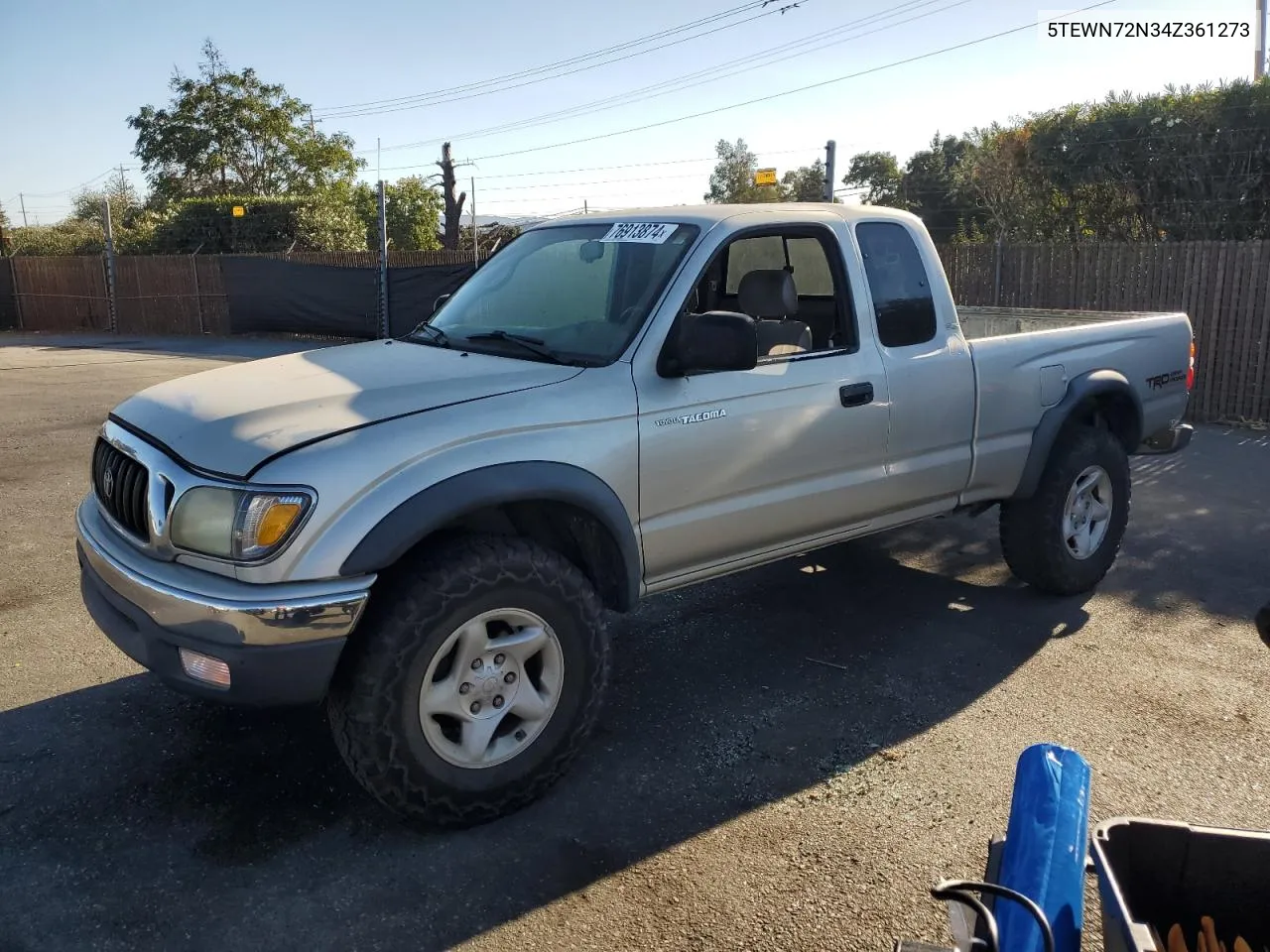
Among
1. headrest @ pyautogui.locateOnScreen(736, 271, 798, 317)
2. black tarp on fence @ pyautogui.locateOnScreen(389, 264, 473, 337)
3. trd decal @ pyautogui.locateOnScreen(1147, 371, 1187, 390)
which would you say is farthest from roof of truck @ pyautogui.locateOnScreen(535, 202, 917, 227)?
black tarp on fence @ pyautogui.locateOnScreen(389, 264, 473, 337)

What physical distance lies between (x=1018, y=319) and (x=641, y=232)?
3.47 meters

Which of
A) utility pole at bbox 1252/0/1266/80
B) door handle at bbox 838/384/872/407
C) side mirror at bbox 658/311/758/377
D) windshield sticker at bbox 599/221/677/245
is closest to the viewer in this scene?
side mirror at bbox 658/311/758/377

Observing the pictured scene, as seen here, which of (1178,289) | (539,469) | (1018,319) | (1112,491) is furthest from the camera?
(1178,289)

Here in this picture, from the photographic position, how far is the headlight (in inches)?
113

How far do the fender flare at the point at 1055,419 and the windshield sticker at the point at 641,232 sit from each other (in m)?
2.18

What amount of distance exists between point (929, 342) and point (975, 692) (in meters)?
1.52

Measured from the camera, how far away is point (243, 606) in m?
2.82

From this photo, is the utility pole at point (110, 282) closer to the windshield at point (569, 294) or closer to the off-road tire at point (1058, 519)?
the windshield at point (569, 294)

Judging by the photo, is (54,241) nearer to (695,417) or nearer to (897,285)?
(897,285)

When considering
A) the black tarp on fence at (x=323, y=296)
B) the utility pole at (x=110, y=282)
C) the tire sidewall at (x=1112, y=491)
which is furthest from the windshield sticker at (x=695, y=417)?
the utility pole at (x=110, y=282)

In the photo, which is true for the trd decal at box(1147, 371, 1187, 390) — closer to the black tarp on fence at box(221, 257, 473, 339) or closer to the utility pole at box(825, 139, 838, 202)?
the utility pole at box(825, 139, 838, 202)

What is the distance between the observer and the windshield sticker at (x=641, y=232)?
404 centimetres

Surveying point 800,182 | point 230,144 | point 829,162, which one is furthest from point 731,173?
point 829,162

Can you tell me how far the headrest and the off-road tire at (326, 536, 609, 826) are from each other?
5.27ft
